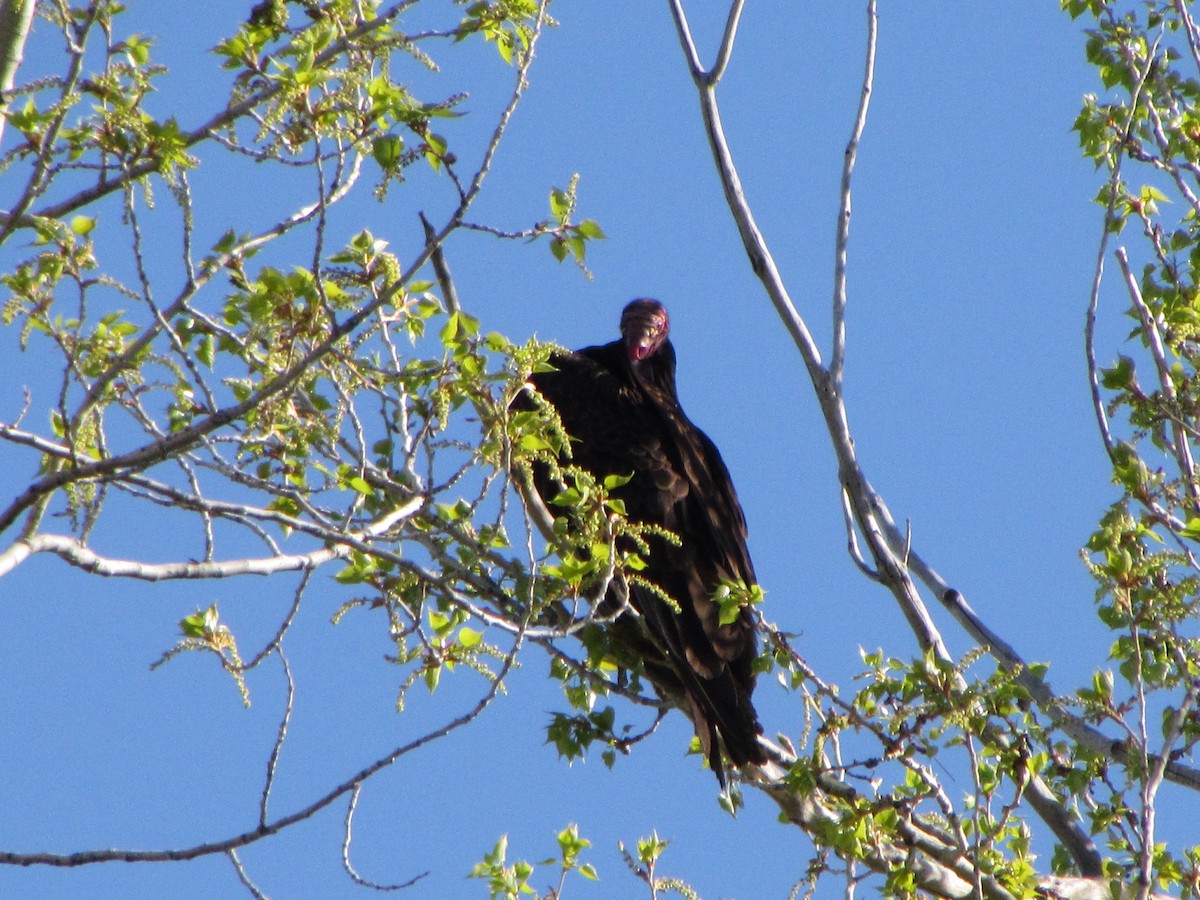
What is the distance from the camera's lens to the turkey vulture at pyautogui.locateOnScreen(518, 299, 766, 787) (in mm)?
3973

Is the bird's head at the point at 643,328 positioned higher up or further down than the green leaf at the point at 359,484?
higher up

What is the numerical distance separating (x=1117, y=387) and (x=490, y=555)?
1748mm

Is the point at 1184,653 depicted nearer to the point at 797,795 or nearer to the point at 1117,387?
the point at 1117,387

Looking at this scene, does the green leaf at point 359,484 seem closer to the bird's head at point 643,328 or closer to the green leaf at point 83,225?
the green leaf at point 83,225

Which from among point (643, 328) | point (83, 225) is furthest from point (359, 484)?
point (643, 328)

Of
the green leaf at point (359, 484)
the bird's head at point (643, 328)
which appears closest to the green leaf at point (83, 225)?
the green leaf at point (359, 484)

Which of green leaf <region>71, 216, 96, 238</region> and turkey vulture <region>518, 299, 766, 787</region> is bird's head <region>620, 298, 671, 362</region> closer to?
turkey vulture <region>518, 299, 766, 787</region>

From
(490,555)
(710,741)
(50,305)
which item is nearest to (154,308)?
(50,305)

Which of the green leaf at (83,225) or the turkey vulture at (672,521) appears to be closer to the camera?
the green leaf at (83,225)

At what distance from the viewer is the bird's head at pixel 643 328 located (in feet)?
19.0

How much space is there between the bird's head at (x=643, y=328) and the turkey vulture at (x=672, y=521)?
1cm

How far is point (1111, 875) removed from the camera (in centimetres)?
352

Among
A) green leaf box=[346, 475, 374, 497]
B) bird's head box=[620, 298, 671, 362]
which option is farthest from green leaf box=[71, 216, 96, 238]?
bird's head box=[620, 298, 671, 362]

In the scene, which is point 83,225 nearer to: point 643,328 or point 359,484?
point 359,484
